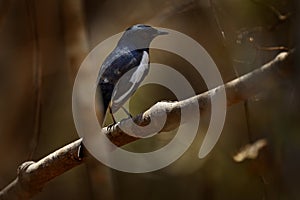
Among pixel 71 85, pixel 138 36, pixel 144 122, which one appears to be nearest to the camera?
pixel 144 122

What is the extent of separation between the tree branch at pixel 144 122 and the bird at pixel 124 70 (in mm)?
227

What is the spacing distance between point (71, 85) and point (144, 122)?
201cm

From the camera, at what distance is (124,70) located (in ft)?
8.14

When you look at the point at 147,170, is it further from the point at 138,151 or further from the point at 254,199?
the point at 254,199

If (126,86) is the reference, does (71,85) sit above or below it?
below

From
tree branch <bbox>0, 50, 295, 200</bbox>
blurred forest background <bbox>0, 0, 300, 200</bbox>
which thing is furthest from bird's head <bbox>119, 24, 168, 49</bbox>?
tree branch <bbox>0, 50, 295, 200</bbox>

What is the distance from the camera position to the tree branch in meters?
1.63

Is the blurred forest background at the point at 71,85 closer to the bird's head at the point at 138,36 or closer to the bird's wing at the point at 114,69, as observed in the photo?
the bird's head at the point at 138,36

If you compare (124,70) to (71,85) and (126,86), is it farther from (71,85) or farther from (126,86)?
(71,85)

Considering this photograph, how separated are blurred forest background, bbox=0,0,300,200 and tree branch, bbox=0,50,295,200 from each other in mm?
845

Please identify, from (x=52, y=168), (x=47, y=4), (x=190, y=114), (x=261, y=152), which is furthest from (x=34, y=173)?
(x=47, y=4)

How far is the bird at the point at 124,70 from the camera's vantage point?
2.39m

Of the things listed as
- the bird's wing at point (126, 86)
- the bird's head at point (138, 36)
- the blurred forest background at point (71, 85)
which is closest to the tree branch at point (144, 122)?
the bird's wing at point (126, 86)

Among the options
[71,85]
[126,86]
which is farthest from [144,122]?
[71,85]
